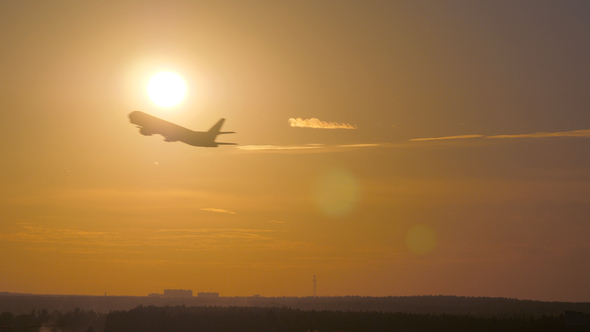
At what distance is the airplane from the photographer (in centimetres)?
6500

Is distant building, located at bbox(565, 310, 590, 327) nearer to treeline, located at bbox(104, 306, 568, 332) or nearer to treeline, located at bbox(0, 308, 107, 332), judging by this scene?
treeline, located at bbox(104, 306, 568, 332)

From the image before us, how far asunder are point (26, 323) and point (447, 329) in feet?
277

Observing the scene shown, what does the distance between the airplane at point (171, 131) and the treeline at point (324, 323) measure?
134 feet

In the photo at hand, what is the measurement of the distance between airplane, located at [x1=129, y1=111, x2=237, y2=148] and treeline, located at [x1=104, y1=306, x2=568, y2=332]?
4097cm

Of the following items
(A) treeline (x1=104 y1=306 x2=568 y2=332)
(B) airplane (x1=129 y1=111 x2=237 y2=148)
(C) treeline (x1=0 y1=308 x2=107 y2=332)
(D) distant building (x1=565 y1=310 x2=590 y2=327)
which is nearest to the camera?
(D) distant building (x1=565 y1=310 x2=590 y2=327)

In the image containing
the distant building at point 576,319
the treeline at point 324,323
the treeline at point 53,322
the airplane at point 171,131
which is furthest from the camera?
the treeline at point 53,322

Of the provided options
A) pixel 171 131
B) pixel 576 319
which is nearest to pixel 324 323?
pixel 576 319

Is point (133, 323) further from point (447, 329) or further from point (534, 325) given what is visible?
point (534, 325)

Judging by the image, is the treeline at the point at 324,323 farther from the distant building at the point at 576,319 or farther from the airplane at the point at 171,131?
the airplane at the point at 171,131

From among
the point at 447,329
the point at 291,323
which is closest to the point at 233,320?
the point at 291,323

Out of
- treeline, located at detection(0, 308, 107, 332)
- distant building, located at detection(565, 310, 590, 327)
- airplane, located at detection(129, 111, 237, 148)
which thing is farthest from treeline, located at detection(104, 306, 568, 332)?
airplane, located at detection(129, 111, 237, 148)

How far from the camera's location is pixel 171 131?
65.8 m

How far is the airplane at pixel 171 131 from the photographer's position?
2559 inches

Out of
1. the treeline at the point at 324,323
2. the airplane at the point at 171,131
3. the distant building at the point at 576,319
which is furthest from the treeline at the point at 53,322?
the distant building at the point at 576,319
